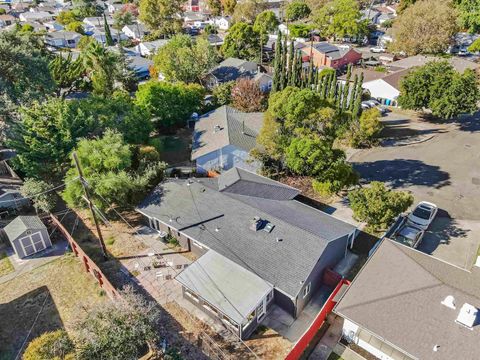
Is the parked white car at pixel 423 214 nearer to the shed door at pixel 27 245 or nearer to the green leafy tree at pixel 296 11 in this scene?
the shed door at pixel 27 245

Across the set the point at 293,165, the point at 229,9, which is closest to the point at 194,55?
the point at 293,165

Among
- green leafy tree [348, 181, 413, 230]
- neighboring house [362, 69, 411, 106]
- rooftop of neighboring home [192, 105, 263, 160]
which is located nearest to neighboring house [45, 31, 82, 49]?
rooftop of neighboring home [192, 105, 263, 160]

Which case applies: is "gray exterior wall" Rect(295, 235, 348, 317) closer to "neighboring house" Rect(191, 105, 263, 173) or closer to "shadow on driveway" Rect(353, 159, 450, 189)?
"shadow on driveway" Rect(353, 159, 450, 189)

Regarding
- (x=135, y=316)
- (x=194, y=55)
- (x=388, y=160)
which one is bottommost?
(x=388, y=160)

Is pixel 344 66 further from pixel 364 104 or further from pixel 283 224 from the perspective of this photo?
pixel 283 224

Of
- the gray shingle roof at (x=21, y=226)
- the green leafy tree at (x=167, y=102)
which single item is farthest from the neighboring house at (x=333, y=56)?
the gray shingle roof at (x=21, y=226)

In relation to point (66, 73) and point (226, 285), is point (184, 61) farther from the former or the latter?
point (226, 285)
